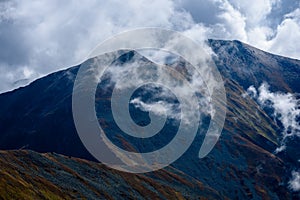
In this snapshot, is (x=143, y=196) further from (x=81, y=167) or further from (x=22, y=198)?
(x=22, y=198)

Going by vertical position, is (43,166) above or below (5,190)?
above

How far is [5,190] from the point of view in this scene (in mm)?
125375

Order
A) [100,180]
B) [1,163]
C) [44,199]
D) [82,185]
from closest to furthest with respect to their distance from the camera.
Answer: [44,199] → [1,163] → [82,185] → [100,180]

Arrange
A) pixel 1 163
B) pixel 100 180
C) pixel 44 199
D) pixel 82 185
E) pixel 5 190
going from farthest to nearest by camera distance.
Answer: pixel 100 180 → pixel 82 185 → pixel 1 163 → pixel 44 199 → pixel 5 190

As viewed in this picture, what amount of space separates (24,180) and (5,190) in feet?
59.5

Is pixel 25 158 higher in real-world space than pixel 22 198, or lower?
higher

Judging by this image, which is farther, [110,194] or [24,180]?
[110,194]

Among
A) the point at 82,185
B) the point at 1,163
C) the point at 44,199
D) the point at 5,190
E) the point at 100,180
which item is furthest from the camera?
the point at 100,180

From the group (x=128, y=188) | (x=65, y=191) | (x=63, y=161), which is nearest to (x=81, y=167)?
(x=63, y=161)

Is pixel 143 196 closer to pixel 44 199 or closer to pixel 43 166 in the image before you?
pixel 43 166

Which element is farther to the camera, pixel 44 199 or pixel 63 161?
pixel 63 161

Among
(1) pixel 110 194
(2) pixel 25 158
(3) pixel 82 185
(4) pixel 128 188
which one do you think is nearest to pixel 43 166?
(2) pixel 25 158

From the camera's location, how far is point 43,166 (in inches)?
6821

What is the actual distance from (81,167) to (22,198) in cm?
7193
